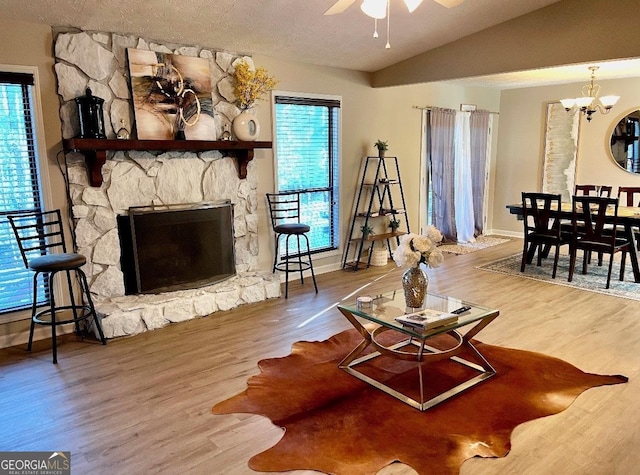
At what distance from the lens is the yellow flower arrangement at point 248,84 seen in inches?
176

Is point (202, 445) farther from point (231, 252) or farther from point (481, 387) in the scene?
point (231, 252)

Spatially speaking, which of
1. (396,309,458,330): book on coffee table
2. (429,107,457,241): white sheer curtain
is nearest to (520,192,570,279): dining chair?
(429,107,457,241): white sheer curtain

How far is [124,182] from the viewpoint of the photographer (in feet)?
13.1

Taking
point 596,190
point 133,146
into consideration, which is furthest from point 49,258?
point 596,190

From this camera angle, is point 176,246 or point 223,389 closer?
point 223,389

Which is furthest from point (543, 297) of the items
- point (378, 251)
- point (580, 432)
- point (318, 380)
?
point (318, 380)

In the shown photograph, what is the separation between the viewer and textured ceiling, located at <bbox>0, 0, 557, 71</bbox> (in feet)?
11.1

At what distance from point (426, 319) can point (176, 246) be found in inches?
97.9

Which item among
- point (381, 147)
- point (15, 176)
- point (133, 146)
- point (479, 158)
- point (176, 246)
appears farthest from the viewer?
point (479, 158)

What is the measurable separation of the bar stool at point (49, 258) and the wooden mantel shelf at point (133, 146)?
0.46 meters

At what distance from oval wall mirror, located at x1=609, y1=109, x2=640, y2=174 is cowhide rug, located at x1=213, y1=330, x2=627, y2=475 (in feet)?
14.9

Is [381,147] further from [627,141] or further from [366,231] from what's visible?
[627,141]

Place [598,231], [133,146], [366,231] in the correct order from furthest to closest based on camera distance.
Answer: [366,231], [598,231], [133,146]

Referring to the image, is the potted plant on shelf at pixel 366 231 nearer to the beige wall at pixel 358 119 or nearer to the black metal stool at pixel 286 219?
the beige wall at pixel 358 119
